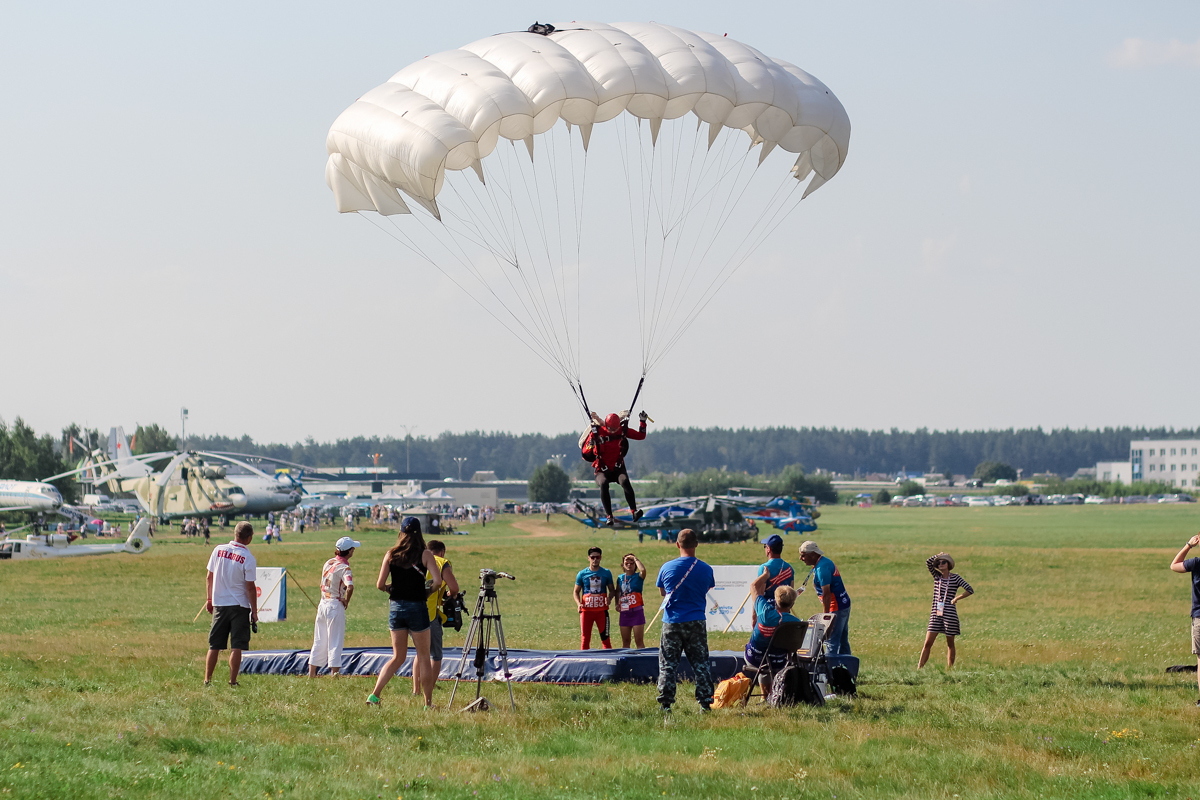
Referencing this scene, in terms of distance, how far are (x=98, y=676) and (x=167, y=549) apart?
3495 cm

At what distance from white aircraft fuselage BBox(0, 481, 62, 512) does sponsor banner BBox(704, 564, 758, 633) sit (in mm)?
47918

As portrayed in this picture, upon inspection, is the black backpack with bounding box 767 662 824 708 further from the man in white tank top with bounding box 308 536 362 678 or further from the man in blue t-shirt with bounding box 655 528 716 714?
the man in white tank top with bounding box 308 536 362 678

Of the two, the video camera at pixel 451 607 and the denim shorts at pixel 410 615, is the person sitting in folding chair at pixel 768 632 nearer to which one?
the video camera at pixel 451 607

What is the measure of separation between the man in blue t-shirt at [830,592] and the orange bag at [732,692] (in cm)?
130

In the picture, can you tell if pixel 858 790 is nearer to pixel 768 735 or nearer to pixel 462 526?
pixel 768 735

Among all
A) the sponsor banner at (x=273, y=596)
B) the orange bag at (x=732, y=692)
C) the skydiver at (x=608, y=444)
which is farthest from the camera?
the sponsor banner at (x=273, y=596)

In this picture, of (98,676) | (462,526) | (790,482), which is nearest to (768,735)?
(98,676)

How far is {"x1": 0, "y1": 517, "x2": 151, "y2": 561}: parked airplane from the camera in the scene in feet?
128

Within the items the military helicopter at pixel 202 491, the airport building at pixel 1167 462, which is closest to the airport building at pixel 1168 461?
the airport building at pixel 1167 462

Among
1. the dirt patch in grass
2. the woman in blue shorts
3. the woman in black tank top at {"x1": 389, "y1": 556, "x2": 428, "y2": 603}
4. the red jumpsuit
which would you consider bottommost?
the dirt patch in grass

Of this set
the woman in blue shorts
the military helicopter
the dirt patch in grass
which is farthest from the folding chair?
the military helicopter

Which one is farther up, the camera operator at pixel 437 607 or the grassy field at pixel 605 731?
the camera operator at pixel 437 607

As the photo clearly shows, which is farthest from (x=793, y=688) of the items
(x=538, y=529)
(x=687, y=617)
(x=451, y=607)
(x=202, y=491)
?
(x=538, y=529)

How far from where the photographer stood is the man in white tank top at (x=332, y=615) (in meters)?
10.8
